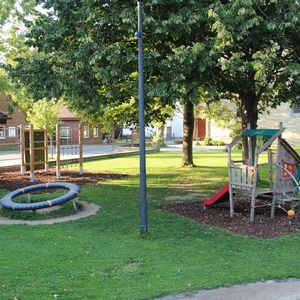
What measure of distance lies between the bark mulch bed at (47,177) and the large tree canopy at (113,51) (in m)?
5.06

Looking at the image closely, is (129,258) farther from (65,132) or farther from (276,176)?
(65,132)

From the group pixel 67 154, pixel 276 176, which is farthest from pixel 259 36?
pixel 67 154

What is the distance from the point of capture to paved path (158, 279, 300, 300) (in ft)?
17.9

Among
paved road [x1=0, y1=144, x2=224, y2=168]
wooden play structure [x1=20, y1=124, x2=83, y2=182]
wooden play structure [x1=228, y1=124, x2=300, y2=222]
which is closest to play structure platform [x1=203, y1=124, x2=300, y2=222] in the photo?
wooden play structure [x1=228, y1=124, x2=300, y2=222]

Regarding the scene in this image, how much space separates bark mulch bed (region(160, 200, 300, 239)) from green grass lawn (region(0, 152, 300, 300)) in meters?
0.43

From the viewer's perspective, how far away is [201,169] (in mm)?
21922

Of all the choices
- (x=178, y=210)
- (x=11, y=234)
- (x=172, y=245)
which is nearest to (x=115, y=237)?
(x=172, y=245)

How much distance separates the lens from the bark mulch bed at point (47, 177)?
667 inches

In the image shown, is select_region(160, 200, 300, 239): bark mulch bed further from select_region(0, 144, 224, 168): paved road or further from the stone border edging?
select_region(0, 144, 224, 168): paved road

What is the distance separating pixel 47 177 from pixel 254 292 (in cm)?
1436

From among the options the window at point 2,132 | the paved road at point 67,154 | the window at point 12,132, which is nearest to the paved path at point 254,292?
the paved road at point 67,154

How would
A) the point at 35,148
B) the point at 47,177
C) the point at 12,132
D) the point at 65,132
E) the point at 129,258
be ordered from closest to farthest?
the point at 129,258, the point at 47,177, the point at 35,148, the point at 12,132, the point at 65,132

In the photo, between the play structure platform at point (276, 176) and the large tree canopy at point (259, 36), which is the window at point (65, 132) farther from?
the play structure platform at point (276, 176)

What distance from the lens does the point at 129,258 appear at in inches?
279
